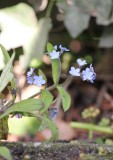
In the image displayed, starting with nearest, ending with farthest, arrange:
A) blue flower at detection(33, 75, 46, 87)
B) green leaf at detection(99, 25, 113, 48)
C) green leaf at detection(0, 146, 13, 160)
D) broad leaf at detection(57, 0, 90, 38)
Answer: green leaf at detection(0, 146, 13, 160), blue flower at detection(33, 75, 46, 87), broad leaf at detection(57, 0, 90, 38), green leaf at detection(99, 25, 113, 48)

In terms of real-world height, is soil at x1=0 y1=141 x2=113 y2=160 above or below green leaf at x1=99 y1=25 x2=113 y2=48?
below

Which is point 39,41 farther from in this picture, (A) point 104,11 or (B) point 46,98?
(B) point 46,98

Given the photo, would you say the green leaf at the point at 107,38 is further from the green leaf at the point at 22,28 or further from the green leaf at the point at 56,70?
the green leaf at the point at 56,70

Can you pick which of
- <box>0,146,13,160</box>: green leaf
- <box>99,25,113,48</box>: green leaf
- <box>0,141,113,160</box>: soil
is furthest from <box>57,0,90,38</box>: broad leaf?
<box>0,146,13,160</box>: green leaf

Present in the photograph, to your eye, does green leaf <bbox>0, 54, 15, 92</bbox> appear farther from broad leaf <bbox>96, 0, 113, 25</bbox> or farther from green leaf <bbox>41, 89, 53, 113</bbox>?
broad leaf <bbox>96, 0, 113, 25</bbox>

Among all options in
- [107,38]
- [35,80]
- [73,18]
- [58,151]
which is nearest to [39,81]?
[35,80]

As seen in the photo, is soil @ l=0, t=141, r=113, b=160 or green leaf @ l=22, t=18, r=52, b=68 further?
green leaf @ l=22, t=18, r=52, b=68

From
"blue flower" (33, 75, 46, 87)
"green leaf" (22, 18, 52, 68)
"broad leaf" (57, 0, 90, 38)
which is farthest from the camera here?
"broad leaf" (57, 0, 90, 38)

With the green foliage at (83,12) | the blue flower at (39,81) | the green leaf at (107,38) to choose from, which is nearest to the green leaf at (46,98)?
the blue flower at (39,81)
